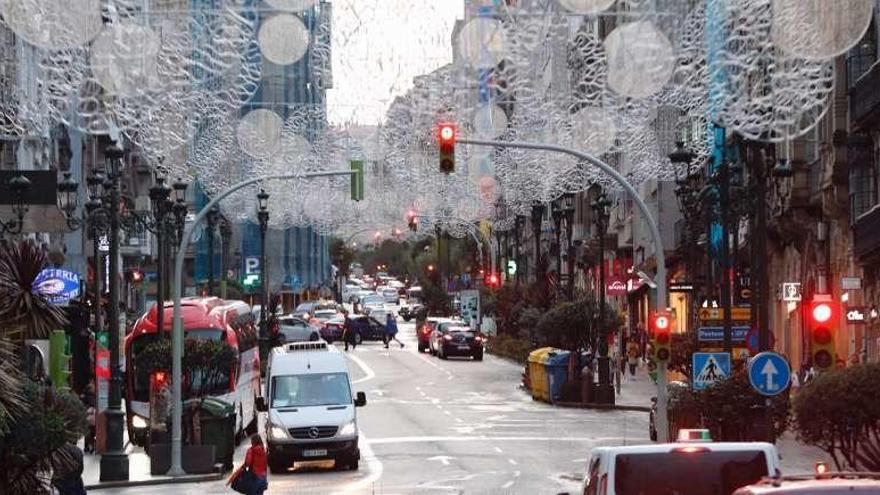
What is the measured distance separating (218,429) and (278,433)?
6.00 ft

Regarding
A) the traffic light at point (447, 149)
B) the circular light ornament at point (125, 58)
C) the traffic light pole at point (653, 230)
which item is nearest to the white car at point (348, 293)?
the circular light ornament at point (125, 58)

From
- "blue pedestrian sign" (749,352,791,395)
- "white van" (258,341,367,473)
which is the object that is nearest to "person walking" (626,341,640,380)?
"white van" (258,341,367,473)

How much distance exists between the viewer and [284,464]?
37188mm

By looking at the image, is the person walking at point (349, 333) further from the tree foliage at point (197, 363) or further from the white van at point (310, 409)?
the white van at point (310, 409)

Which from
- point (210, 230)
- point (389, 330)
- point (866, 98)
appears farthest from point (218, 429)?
point (389, 330)

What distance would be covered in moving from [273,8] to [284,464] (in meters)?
8.86

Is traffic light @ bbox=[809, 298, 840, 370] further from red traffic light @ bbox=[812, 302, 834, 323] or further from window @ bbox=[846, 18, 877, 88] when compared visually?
window @ bbox=[846, 18, 877, 88]

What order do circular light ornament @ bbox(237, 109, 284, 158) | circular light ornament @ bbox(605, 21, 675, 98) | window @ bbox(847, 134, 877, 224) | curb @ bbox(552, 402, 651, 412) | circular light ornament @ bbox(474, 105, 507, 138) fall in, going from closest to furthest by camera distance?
circular light ornament @ bbox(605, 21, 675, 98) → window @ bbox(847, 134, 877, 224) → circular light ornament @ bbox(237, 109, 284, 158) → curb @ bbox(552, 402, 651, 412) → circular light ornament @ bbox(474, 105, 507, 138)

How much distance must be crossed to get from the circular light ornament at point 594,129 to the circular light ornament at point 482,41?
241 inches

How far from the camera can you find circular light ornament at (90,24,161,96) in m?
34.8

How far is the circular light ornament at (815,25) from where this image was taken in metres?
33.8

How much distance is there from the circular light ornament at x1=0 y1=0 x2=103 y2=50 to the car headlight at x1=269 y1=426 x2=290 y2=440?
849 cm

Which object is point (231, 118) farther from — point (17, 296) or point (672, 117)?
point (17, 296)

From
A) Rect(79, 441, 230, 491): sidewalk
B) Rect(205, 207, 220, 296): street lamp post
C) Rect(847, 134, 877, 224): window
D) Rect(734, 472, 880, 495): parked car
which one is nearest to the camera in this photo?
Rect(734, 472, 880, 495): parked car
